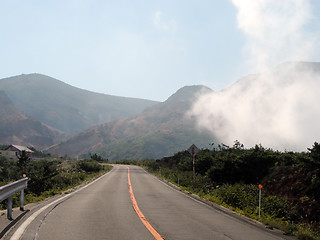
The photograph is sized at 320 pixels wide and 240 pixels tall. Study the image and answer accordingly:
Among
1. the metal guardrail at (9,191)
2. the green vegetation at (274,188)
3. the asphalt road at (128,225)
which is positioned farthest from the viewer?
the green vegetation at (274,188)

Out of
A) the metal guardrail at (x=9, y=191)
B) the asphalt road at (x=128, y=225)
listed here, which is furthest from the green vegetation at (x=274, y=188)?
the metal guardrail at (x=9, y=191)

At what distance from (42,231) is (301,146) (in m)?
186

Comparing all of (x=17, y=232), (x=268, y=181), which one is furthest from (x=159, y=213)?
(x=268, y=181)

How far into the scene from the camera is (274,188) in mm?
20641

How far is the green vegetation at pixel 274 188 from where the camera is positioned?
12.6 m

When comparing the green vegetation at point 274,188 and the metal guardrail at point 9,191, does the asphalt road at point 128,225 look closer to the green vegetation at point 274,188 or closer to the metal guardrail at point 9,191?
the metal guardrail at point 9,191

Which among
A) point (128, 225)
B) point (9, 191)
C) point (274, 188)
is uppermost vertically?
point (9, 191)

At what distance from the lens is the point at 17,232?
716 centimetres

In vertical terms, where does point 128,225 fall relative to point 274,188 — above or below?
below

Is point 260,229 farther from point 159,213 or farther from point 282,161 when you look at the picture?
point 282,161

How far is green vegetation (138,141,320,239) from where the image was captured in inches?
495

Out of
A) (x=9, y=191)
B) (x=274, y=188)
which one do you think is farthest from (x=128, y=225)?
(x=274, y=188)

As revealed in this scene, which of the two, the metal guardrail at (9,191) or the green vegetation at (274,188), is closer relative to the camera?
the metal guardrail at (9,191)

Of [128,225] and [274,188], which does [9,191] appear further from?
[274,188]
